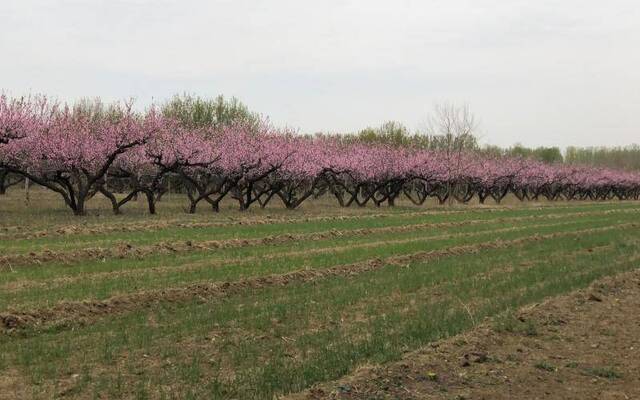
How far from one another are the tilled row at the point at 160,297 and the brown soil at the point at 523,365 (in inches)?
205

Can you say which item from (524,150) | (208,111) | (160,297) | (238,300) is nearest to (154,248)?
(160,297)

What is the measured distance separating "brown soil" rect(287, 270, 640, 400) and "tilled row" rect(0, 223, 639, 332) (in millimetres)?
5199

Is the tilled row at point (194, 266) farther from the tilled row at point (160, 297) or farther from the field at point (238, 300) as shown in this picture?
the tilled row at point (160, 297)

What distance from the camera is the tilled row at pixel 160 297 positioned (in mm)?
9336

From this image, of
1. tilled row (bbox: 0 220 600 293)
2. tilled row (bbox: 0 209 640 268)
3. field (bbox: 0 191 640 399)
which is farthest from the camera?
tilled row (bbox: 0 209 640 268)

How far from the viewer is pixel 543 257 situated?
731 inches

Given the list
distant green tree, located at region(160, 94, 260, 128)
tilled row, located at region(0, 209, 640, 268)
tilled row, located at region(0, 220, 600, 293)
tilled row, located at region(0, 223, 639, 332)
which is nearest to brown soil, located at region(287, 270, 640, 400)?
tilled row, located at region(0, 223, 639, 332)

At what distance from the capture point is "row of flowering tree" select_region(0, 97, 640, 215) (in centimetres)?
3234

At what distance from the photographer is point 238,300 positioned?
1152cm

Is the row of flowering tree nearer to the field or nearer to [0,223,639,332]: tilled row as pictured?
the field

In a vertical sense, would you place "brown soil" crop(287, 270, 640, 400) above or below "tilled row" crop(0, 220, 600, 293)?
below

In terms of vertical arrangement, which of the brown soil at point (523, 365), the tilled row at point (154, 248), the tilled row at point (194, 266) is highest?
the tilled row at point (154, 248)

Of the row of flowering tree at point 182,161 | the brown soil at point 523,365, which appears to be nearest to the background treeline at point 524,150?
the row of flowering tree at point 182,161

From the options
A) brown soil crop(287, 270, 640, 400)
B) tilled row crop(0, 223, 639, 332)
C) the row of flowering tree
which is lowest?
brown soil crop(287, 270, 640, 400)
